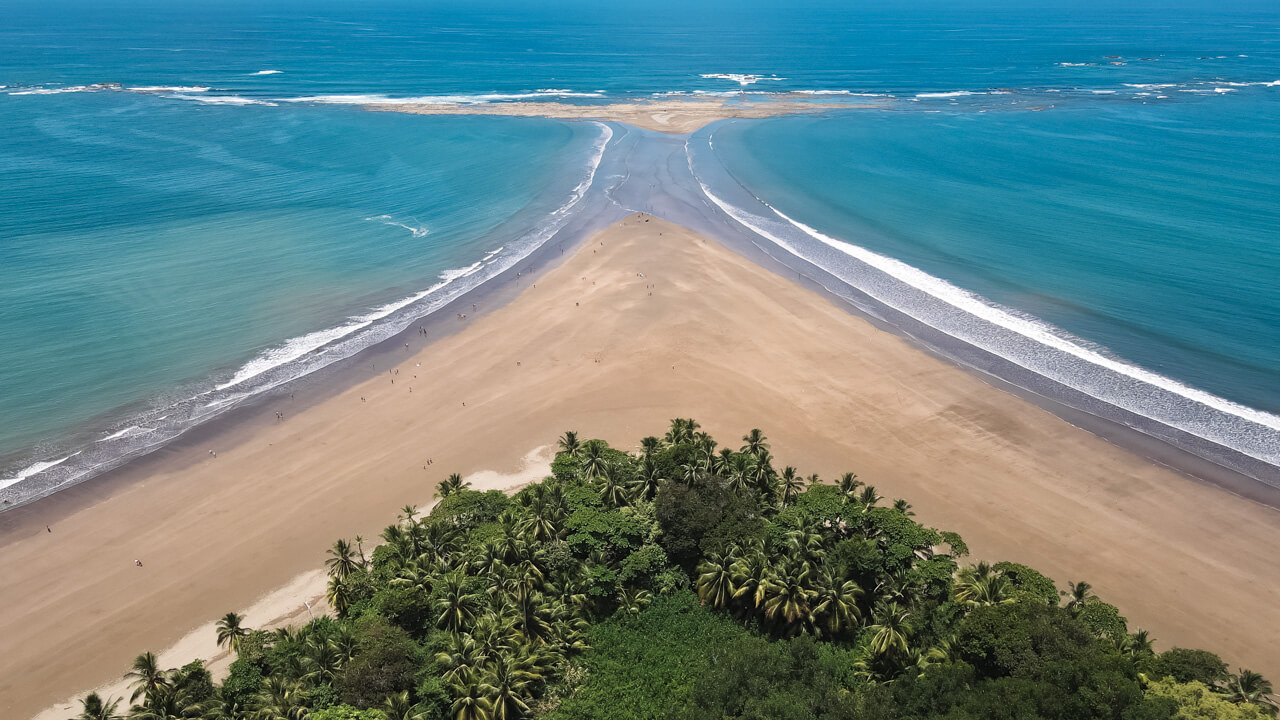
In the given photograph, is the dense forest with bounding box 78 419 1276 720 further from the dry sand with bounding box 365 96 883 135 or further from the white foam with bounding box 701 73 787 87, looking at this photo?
the white foam with bounding box 701 73 787 87

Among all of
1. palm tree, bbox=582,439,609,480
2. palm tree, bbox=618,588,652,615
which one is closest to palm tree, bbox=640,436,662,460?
palm tree, bbox=582,439,609,480

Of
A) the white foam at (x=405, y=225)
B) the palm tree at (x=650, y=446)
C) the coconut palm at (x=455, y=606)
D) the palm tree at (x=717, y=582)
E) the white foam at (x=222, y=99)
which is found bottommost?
the palm tree at (x=717, y=582)

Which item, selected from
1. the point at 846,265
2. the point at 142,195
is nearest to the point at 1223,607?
the point at 846,265

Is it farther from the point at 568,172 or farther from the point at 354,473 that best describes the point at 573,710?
the point at 568,172

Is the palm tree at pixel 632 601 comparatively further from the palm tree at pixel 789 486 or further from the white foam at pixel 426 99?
the white foam at pixel 426 99

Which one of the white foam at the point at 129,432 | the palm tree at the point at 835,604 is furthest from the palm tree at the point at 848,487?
A: the white foam at the point at 129,432

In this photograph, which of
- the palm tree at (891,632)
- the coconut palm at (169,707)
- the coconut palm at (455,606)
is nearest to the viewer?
the coconut palm at (169,707)

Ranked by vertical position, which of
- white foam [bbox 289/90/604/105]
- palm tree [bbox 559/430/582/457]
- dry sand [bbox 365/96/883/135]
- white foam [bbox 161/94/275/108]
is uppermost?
white foam [bbox 161/94/275/108]
